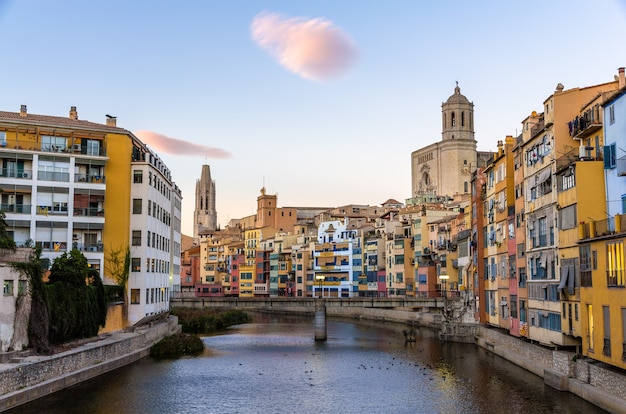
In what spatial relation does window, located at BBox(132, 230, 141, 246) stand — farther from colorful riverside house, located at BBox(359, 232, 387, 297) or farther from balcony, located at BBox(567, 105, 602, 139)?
colorful riverside house, located at BBox(359, 232, 387, 297)

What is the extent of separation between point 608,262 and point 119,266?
132 feet

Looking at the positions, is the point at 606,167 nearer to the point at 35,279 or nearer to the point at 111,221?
the point at 35,279

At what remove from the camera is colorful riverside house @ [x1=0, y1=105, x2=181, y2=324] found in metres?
58.5

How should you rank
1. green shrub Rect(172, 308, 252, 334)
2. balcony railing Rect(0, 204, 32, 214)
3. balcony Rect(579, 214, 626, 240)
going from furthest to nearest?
1. green shrub Rect(172, 308, 252, 334)
2. balcony railing Rect(0, 204, 32, 214)
3. balcony Rect(579, 214, 626, 240)

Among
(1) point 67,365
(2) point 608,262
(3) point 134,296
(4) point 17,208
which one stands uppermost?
(4) point 17,208

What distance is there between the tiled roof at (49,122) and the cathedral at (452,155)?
5044 inches

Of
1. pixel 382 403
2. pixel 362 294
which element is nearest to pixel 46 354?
pixel 382 403

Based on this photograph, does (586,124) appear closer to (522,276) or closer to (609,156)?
(609,156)

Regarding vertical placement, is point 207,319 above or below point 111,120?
below

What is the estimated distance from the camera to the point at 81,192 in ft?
196

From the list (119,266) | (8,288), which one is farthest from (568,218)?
(119,266)

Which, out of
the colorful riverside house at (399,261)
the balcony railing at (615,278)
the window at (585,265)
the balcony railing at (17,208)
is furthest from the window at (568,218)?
the colorful riverside house at (399,261)

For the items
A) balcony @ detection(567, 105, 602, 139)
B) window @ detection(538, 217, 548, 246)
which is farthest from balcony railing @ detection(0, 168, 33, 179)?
balcony @ detection(567, 105, 602, 139)

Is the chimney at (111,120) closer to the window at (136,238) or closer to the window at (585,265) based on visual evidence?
the window at (136,238)
